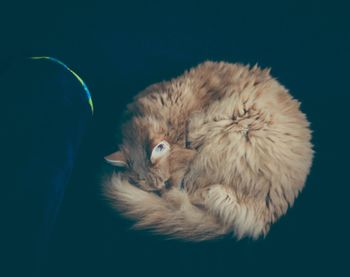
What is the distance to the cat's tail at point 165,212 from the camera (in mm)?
1167

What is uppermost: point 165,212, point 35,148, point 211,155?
point 211,155

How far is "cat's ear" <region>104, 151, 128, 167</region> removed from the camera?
1.34 metres

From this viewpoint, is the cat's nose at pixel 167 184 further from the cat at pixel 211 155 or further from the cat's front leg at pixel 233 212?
the cat's front leg at pixel 233 212

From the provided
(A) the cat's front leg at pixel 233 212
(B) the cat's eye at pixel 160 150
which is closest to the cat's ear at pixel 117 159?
(B) the cat's eye at pixel 160 150

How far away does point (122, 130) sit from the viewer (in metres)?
1.44

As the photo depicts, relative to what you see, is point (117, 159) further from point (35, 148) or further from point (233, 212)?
point (233, 212)

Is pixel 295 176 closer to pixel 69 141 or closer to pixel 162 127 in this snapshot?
pixel 162 127

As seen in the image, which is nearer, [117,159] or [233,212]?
[233,212]

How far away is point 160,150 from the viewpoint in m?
1.38

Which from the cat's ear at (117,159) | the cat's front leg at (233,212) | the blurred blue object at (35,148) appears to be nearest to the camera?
the blurred blue object at (35,148)

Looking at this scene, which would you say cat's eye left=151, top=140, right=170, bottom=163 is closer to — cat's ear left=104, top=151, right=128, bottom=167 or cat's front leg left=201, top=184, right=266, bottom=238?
cat's ear left=104, top=151, right=128, bottom=167

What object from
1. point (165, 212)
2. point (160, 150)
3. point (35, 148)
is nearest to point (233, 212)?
point (165, 212)

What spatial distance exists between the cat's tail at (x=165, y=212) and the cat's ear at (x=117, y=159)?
5 centimetres

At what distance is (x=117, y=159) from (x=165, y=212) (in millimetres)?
261
